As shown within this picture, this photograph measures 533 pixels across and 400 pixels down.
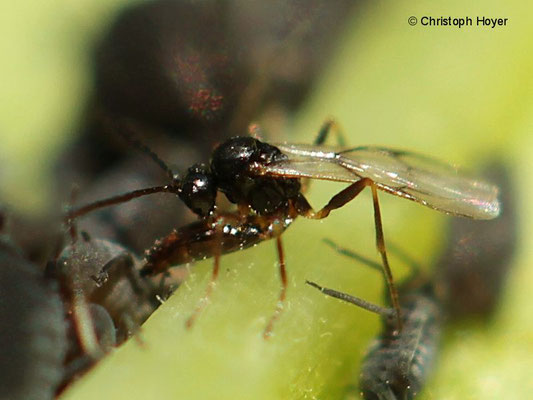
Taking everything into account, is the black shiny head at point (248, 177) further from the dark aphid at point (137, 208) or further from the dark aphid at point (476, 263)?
the dark aphid at point (476, 263)

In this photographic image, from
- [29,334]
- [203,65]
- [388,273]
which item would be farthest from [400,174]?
[29,334]

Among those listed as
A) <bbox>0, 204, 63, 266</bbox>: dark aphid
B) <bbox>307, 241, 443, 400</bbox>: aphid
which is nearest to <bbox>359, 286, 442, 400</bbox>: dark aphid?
<bbox>307, 241, 443, 400</bbox>: aphid

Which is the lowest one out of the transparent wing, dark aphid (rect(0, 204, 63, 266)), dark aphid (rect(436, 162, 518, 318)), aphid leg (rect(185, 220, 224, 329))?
dark aphid (rect(436, 162, 518, 318))

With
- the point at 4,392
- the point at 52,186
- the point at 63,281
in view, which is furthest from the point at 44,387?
the point at 52,186

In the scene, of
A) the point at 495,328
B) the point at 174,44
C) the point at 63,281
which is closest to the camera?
the point at 63,281

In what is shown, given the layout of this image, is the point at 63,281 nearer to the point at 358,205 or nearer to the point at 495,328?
the point at 358,205

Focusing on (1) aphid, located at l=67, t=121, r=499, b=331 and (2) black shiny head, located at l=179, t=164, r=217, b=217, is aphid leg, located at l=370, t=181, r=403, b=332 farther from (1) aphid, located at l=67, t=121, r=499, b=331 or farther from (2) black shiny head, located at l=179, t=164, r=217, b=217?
(2) black shiny head, located at l=179, t=164, r=217, b=217

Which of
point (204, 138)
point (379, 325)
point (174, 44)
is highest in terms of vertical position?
point (174, 44)
